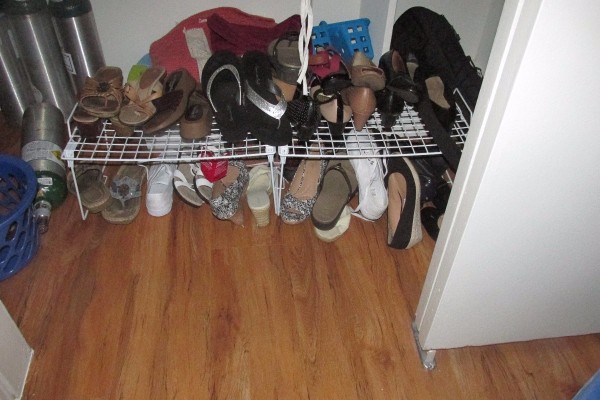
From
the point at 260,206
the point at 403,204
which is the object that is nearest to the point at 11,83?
the point at 260,206

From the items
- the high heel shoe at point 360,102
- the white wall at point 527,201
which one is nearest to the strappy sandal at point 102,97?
the high heel shoe at point 360,102

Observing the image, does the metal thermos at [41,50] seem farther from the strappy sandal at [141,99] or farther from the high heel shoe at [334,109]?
the high heel shoe at [334,109]

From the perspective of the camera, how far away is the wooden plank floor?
3.89 feet

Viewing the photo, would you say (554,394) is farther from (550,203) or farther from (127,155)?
(127,155)

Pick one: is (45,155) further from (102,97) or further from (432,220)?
(432,220)

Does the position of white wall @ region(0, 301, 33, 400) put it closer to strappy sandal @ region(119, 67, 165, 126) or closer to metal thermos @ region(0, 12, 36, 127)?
strappy sandal @ region(119, 67, 165, 126)

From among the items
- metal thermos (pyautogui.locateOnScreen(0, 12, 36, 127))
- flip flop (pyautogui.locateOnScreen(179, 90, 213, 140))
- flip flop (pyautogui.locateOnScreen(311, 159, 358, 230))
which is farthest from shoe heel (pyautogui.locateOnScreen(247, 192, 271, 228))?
metal thermos (pyautogui.locateOnScreen(0, 12, 36, 127))

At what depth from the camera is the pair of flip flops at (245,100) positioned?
52.7 inches

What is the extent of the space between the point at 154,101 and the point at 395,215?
89 cm

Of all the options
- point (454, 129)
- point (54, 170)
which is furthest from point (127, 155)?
point (454, 129)

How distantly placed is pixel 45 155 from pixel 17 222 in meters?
0.32

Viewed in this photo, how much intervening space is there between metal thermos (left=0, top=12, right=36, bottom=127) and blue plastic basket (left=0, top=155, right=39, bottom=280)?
547mm

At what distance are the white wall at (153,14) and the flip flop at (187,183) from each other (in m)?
0.66

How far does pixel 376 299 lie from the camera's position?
139 cm
